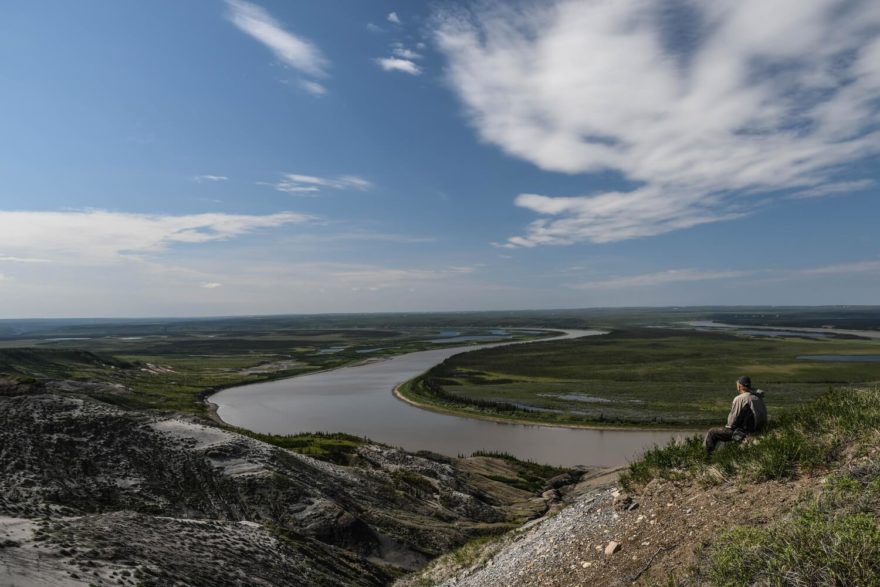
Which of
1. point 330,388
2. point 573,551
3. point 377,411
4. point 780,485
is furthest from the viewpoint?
point 330,388

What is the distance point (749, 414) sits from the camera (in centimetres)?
1113

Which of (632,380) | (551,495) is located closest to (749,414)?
(551,495)

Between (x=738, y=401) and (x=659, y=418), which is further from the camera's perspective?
(x=659, y=418)

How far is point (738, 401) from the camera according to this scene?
11.3m

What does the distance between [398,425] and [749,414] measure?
54.0 m

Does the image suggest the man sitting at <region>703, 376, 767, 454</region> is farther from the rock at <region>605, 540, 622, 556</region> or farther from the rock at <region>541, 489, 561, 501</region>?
the rock at <region>541, 489, 561, 501</region>

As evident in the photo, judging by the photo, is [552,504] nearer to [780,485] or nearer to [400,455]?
[400,455]

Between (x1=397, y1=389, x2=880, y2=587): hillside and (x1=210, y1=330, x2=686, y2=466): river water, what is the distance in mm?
27355

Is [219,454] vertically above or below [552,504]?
above

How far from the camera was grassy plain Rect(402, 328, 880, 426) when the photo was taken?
6425 cm

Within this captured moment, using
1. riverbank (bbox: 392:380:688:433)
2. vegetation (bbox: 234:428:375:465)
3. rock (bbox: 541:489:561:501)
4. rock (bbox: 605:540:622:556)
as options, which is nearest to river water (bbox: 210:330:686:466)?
riverbank (bbox: 392:380:688:433)

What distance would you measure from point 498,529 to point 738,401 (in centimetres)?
1864

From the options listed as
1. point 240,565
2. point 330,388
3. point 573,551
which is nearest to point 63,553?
point 240,565

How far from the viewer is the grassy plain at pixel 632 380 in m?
64.2
